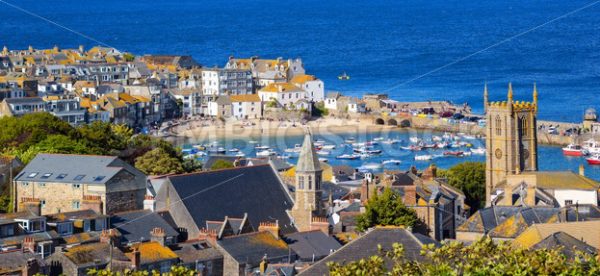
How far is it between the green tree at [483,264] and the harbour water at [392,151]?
45.1 m

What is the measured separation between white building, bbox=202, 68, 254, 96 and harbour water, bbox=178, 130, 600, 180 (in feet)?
40.4

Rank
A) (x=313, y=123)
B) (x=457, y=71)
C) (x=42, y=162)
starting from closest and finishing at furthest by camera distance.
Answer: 1. (x=42, y=162)
2. (x=313, y=123)
3. (x=457, y=71)

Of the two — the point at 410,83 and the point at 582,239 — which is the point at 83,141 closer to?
the point at 582,239

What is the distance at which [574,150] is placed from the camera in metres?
75.3

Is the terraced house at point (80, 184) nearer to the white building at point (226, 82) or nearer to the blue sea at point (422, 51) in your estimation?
the blue sea at point (422, 51)

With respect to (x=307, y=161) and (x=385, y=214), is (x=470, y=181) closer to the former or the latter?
(x=385, y=214)

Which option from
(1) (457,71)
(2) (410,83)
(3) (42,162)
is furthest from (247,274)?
(1) (457,71)

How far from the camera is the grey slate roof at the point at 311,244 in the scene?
32.5 m

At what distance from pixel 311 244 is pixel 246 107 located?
190 feet

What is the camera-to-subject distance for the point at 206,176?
36688mm

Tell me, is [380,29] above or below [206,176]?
above

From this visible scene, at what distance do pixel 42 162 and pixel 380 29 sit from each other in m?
152

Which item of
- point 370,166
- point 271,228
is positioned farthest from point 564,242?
point 370,166

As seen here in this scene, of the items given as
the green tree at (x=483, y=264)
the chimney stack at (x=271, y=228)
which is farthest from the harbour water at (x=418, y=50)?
the green tree at (x=483, y=264)
